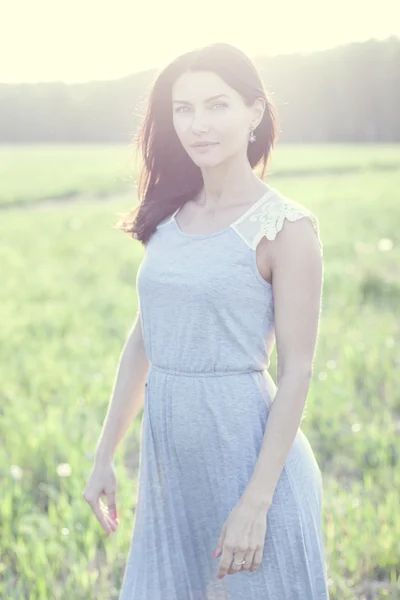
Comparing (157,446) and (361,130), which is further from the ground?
(157,446)

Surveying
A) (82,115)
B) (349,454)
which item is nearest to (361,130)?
(82,115)

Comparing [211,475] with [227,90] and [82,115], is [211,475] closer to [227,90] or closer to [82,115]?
[227,90]

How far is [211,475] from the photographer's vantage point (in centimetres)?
162

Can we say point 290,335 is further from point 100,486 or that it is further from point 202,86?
point 100,486

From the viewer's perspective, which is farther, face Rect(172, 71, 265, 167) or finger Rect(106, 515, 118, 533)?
finger Rect(106, 515, 118, 533)

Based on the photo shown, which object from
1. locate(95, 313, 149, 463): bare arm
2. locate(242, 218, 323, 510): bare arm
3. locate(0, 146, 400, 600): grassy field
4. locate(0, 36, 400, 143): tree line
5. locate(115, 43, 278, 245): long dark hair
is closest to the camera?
locate(242, 218, 323, 510): bare arm

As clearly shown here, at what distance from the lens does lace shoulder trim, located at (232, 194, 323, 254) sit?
147 cm

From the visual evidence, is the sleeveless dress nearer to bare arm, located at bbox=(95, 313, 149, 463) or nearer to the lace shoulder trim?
the lace shoulder trim

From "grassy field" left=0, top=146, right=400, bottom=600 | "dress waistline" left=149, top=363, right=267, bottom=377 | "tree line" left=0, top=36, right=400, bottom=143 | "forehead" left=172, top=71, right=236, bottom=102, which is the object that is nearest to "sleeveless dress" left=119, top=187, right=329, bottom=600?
"dress waistline" left=149, top=363, right=267, bottom=377

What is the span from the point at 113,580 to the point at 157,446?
1.04 meters

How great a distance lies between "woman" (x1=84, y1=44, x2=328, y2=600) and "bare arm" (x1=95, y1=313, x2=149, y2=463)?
4.0 inches

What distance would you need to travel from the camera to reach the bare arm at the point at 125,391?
1.83 m

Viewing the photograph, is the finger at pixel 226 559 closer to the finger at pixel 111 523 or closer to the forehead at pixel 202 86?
the finger at pixel 111 523

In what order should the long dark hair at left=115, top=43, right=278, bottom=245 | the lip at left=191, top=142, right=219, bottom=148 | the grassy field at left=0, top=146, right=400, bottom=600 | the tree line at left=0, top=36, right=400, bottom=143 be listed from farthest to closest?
the tree line at left=0, top=36, right=400, bottom=143, the grassy field at left=0, top=146, right=400, bottom=600, the long dark hair at left=115, top=43, right=278, bottom=245, the lip at left=191, top=142, right=219, bottom=148
